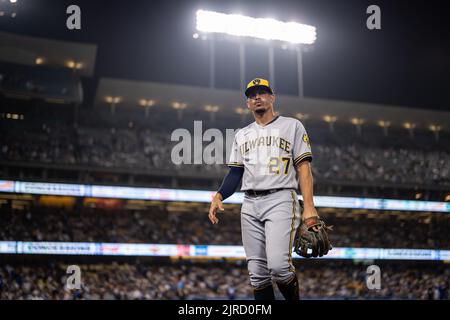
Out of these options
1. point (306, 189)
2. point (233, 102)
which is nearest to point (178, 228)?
point (233, 102)

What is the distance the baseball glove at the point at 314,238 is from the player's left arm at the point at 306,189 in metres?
0.05

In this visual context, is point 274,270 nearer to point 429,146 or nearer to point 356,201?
point 356,201

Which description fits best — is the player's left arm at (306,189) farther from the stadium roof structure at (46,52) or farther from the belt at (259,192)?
the stadium roof structure at (46,52)

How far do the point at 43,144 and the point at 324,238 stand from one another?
1030 inches

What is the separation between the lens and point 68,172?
2839cm

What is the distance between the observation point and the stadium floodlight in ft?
93.8

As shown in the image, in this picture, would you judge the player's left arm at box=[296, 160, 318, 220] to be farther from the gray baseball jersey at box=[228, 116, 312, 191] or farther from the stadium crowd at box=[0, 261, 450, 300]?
the stadium crowd at box=[0, 261, 450, 300]

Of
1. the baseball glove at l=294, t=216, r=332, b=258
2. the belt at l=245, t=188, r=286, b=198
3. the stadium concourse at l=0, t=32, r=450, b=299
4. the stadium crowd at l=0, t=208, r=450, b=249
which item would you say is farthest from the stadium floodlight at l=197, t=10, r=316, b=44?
the baseball glove at l=294, t=216, r=332, b=258

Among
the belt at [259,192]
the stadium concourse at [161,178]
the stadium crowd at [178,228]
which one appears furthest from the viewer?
the stadium crowd at [178,228]

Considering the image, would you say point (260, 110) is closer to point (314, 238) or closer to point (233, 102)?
point (314, 238)

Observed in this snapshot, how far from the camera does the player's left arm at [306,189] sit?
386cm

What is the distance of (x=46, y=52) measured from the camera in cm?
2845

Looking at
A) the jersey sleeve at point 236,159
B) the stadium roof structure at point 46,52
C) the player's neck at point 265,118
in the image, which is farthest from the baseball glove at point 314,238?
the stadium roof structure at point 46,52

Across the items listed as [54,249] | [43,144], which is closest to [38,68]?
[43,144]
